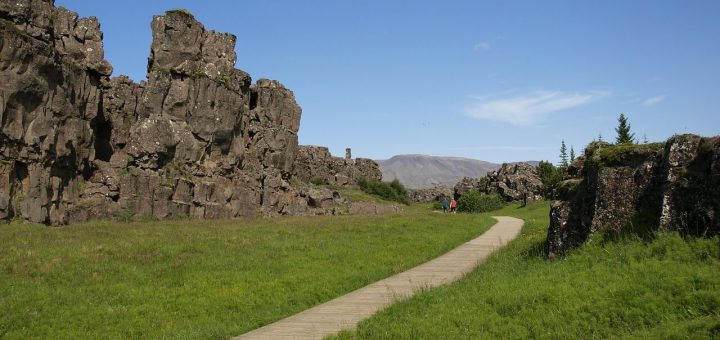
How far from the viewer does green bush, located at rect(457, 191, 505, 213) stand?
209 feet

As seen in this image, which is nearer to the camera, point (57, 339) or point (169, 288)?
point (57, 339)

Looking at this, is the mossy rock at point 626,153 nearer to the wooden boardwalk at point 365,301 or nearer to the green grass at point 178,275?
the wooden boardwalk at point 365,301

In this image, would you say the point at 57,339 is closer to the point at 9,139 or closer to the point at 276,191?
the point at 9,139

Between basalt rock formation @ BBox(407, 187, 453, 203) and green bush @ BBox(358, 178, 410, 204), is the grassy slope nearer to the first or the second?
Result: green bush @ BBox(358, 178, 410, 204)

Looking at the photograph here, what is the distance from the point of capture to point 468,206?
6331 cm

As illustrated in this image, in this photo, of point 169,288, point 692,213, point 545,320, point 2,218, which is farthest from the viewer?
point 2,218

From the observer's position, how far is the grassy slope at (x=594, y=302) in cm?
845

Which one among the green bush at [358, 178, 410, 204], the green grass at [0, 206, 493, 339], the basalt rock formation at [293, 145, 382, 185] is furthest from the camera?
the green bush at [358, 178, 410, 204]

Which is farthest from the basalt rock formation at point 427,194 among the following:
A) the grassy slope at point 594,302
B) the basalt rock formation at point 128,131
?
the grassy slope at point 594,302

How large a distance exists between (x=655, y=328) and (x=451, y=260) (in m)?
12.1

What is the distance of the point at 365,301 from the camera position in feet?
45.0

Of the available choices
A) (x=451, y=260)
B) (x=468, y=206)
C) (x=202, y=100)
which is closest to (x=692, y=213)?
(x=451, y=260)

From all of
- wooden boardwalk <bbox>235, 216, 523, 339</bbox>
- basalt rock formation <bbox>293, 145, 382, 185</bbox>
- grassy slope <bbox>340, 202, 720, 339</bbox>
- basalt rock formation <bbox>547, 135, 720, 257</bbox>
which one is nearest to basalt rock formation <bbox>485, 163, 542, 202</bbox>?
basalt rock formation <bbox>293, 145, 382, 185</bbox>

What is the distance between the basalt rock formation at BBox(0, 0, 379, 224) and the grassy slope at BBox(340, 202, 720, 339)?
28344mm
